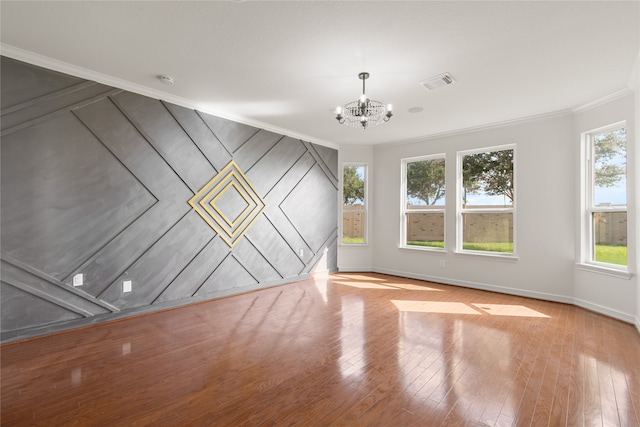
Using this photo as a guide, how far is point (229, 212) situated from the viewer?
15.0 feet

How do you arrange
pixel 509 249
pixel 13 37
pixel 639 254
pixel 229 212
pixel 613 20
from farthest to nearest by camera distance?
pixel 509 249 < pixel 229 212 < pixel 639 254 < pixel 13 37 < pixel 613 20

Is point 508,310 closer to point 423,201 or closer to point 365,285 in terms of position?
point 365,285

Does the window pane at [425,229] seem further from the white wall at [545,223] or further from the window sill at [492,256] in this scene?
the window sill at [492,256]

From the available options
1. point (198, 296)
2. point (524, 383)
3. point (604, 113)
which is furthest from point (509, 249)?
point (198, 296)

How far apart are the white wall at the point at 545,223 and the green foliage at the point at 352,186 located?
1219 millimetres

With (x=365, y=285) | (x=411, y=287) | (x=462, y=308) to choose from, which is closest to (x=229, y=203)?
(x=365, y=285)

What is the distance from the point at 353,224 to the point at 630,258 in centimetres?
426

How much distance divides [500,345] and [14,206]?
474 centimetres

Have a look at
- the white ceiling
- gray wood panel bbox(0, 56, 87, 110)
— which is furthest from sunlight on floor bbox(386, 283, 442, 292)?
gray wood panel bbox(0, 56, 87, 110)

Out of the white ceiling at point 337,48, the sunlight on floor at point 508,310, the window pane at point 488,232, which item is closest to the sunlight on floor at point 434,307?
the sunlight on floor at point 508,310

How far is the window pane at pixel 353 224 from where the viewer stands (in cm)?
661

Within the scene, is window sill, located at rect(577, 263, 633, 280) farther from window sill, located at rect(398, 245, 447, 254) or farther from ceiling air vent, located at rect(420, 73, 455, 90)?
ceiling air vent, located at rect(420, 73, 455, 90)

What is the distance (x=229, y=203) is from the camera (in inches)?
180

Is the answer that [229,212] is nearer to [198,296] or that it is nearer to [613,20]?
[198,296]
